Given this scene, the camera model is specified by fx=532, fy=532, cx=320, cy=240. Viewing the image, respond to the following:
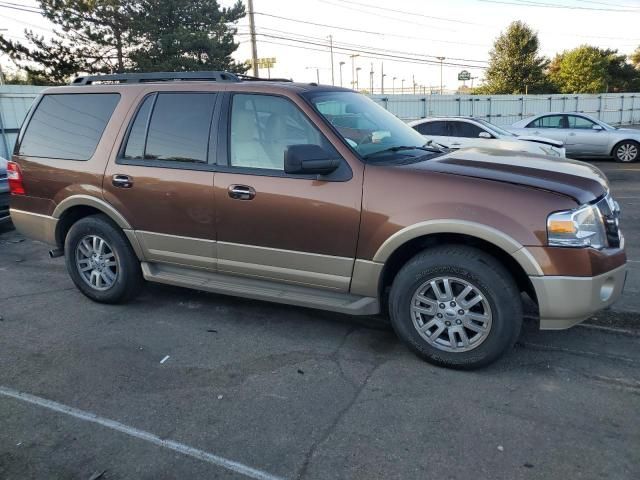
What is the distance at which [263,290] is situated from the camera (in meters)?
4.17

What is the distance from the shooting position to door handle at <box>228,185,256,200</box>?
3980 millimetres

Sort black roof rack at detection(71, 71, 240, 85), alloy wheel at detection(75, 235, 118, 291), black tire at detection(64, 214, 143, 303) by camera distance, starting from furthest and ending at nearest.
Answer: alloy wheel at detection(75, 235, 118, 291)
black tire at detection(64, 214, 143, 303)
black roof rack at detection(71, 71, 240, 85)

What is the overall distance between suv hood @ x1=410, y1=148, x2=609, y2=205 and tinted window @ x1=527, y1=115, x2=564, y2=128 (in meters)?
A: 11.8

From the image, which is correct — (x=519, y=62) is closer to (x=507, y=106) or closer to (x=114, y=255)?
(x=507, y=106)

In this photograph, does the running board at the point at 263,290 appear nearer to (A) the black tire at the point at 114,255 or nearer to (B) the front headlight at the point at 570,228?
(A) the black tire at the point at 114,255

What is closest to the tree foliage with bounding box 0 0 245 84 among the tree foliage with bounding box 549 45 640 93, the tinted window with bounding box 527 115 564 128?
the tinted window with bounding box 527 115 564 128

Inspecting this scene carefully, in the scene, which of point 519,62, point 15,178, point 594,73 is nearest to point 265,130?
point 15,178

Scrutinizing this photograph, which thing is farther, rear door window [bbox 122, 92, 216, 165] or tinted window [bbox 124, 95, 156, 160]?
tinted window [bbox 124, 95, 156, 160]

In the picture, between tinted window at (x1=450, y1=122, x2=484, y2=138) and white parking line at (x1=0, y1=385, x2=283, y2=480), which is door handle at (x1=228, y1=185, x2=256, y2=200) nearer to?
white parking line at (x1=0, y1=385, x2=283, y2=480)

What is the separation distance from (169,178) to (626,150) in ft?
47.4

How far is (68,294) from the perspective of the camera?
17.5ft

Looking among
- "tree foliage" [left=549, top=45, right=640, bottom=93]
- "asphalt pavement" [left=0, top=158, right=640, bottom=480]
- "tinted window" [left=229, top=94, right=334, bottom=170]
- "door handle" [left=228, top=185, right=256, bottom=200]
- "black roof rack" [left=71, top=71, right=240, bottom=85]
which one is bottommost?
"asphalt pavement" [left=0, top=158, right=640, bottom=480]

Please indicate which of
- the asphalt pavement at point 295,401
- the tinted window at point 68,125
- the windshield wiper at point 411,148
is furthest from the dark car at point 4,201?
the windshield wiper at point 411,148

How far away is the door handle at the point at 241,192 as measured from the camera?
157 inches
